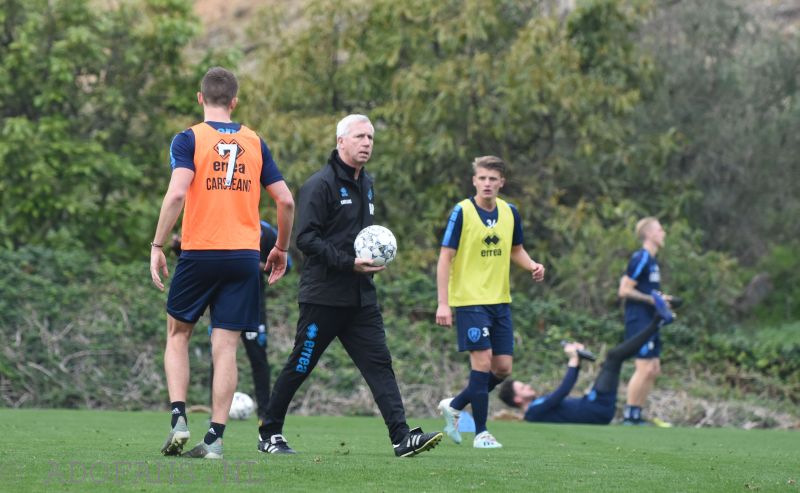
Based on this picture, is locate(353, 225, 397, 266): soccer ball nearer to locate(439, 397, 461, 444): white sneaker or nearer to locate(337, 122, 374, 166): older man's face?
locate(337, 122, 374, 166): older man's face

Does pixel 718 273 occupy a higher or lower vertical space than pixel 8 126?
lower

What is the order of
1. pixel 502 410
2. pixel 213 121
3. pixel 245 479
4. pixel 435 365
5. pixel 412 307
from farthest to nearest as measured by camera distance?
1. pixel 412 307
2. pixel 435 365
3. pixel 502 410
4. pixel 213 121
5. pixel 245 479

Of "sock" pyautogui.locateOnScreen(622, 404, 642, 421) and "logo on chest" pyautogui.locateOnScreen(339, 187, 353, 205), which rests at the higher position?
"logo on chest" pyautogui.locateOnScreen(339, 187, 353, 205)

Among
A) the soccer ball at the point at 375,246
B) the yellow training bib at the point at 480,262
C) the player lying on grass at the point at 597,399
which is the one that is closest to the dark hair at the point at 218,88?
the soccer ball at the point at 375,246

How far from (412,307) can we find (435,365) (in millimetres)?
1382

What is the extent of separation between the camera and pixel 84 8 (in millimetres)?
20906

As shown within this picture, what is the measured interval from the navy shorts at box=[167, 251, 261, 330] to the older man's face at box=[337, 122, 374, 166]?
924 millimetres

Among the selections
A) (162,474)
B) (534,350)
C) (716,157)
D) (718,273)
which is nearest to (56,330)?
(534,350)

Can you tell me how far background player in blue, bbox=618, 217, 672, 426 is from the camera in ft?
47.0

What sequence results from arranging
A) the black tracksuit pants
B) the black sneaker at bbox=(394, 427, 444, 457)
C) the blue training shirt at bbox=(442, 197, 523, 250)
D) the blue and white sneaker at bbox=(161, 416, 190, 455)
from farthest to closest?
the blue training shirt at bbox=(442, 197, 523, 250)
the black tracksuit pants
the black sneaker at bbox=(394, 427, 444, 457)
the blue and white sneaker at bbox=(161, 416, 190, 455)

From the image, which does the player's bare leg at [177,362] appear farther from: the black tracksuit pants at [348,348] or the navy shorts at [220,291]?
the black tracksuit pants at [348,348]

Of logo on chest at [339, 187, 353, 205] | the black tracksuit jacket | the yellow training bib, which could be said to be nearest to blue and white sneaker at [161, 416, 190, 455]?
the black tracksuit jacket

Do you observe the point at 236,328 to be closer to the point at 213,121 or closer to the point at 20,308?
the point at 213,121

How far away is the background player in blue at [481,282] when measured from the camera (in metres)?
9.51
